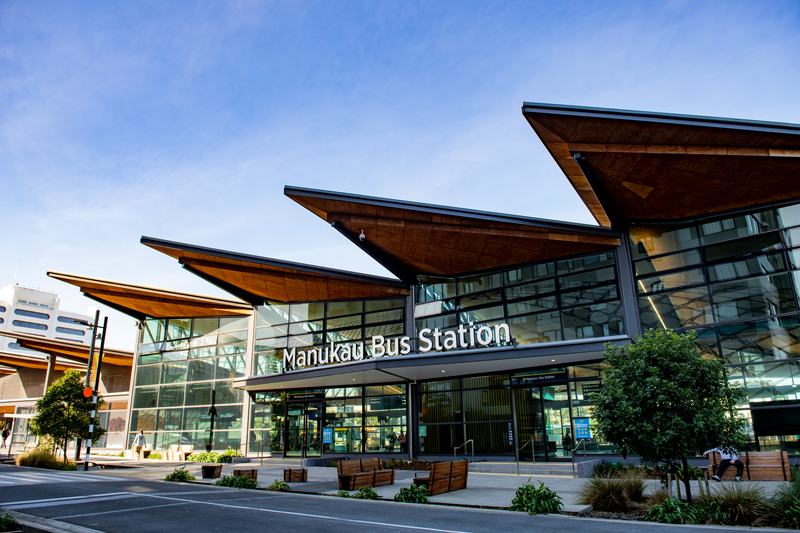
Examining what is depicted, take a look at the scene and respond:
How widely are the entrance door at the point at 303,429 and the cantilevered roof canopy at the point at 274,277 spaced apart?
5790mm

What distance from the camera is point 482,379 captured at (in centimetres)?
2302

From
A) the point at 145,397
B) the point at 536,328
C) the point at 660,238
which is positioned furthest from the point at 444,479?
the point at 145,397

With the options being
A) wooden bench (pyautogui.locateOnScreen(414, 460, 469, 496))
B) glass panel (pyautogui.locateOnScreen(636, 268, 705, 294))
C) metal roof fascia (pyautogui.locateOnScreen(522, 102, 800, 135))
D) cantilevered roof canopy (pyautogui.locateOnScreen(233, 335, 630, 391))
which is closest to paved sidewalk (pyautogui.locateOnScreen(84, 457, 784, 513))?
wooden bench (pyautogui.locateOnScreen(414, 460, 469, 496))

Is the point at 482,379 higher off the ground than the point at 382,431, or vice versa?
the point at 482,379

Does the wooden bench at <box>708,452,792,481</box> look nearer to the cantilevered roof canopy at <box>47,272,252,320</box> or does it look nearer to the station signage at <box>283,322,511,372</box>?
the station signage at <box>283,322,511,372</box>

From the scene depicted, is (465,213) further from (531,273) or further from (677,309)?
(677,309)

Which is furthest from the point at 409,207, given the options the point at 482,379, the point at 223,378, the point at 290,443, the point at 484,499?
the point at 223,378

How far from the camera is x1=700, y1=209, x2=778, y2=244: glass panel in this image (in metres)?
17.5

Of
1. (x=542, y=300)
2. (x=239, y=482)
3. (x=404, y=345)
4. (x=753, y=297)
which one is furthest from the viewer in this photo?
(x=404, y=345)

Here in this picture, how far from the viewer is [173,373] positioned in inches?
1300

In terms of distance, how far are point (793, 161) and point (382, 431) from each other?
19.2m

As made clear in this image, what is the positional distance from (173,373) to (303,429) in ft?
34.9

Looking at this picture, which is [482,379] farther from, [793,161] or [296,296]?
[793,161]

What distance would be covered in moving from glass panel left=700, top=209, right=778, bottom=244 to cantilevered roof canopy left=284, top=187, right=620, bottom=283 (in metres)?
3.01
